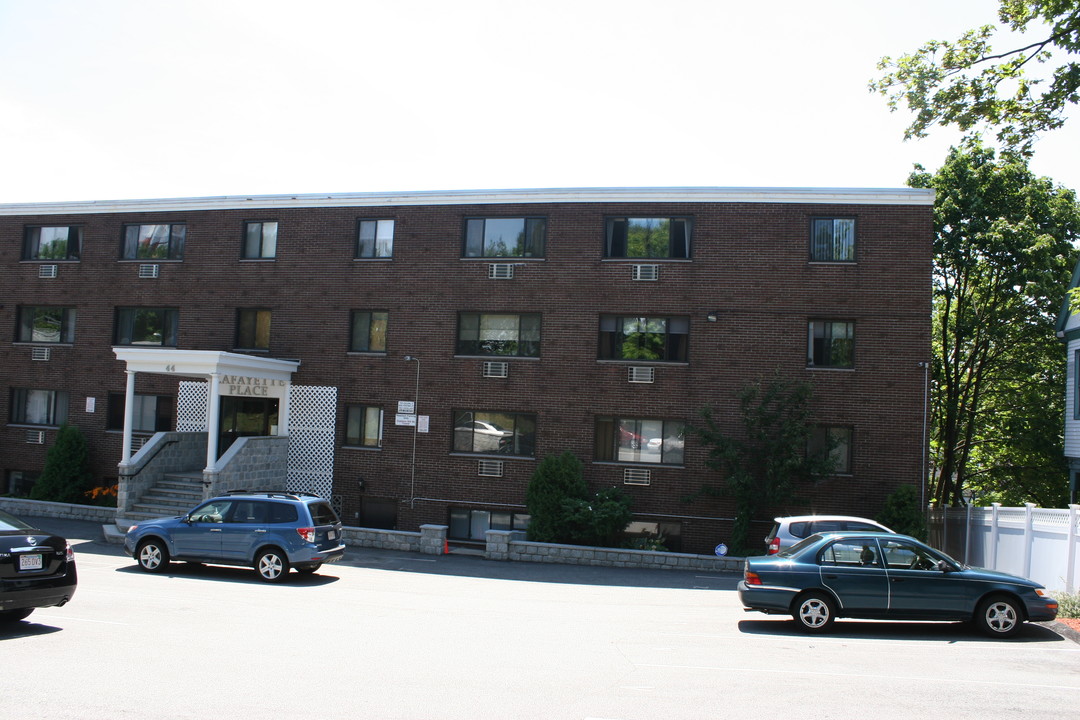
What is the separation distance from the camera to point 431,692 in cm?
861

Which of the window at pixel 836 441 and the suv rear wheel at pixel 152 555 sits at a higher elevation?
the window at pixel 836 441

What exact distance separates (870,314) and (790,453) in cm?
427

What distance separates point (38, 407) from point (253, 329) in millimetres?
8048

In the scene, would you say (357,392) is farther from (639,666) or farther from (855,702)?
(855,702)

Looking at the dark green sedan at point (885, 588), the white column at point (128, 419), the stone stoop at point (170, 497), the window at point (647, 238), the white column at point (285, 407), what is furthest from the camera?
the white column at point (285, 407)

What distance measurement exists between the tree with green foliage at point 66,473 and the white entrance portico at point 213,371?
3707 millimetres

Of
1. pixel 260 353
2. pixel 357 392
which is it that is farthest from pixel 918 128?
pixel 260 353

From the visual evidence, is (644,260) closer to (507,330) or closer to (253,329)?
(507,330)

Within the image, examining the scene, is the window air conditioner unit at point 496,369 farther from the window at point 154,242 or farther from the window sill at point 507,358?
the window at point 154,242

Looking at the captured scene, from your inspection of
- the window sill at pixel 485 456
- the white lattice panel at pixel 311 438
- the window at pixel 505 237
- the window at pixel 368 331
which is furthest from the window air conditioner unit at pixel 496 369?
the white lattice panel at pixel 311 438

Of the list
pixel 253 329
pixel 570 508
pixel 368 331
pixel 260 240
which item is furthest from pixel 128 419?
pixel 570 508

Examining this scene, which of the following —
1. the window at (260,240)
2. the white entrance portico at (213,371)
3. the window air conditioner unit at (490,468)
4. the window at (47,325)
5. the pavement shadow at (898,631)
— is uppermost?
the window at (260,240)

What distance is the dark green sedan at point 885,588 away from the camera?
12219mm

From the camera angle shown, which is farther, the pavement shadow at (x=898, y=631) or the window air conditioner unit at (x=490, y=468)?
the window air conditioner unit at (x=490, y=468)
